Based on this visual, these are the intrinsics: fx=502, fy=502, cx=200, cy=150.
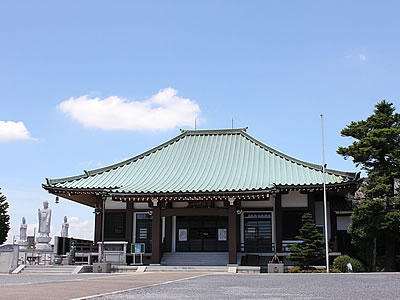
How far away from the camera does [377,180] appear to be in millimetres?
24047

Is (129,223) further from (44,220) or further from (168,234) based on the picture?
(44,220)

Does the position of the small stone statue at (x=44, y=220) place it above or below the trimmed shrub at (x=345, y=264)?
above

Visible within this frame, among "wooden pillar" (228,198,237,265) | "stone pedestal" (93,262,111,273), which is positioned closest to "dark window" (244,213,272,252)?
"wooden pillar" (228,198,237,265)

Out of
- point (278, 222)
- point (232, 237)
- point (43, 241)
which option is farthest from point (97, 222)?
point (43, 241)

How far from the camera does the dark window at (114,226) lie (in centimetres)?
2772

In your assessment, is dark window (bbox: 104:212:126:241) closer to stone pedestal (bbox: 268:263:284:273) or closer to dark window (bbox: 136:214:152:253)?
dark window (bbox: 136:214:152:253)

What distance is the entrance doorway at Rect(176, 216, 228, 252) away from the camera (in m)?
27.6

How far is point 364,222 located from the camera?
938 inches

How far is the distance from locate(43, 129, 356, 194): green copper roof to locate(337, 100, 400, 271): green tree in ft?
4.01

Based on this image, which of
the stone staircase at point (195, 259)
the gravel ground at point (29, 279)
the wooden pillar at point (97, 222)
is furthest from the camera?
the wooden pillar at point (97, 222)

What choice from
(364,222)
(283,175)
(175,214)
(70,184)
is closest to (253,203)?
(283,175)

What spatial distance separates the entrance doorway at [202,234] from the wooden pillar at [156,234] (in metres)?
2.58

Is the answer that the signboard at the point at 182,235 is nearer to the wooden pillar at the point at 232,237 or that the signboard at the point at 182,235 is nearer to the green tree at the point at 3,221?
the wooden pillar at the point at 232,237

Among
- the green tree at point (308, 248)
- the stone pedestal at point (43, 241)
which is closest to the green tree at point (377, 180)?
the green tree at point (308, 248)
